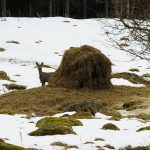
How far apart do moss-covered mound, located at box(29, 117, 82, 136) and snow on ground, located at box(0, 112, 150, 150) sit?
0.17 meters

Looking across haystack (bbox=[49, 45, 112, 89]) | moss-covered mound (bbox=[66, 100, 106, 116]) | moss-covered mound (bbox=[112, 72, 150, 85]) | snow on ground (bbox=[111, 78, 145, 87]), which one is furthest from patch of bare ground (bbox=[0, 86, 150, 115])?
moss-covered mound (bbox=[112, 72, 150, 85])

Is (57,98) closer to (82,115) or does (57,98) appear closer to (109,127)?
(82,115)

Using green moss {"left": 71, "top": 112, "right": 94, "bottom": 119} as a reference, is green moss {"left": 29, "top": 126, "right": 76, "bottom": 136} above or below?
above

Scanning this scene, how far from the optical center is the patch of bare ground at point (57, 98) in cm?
1466

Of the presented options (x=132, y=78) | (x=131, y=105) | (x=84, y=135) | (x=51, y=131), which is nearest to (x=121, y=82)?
(x=132, y=78)

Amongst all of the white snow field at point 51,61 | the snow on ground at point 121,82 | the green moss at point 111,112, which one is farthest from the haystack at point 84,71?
the green moss at point 111,112

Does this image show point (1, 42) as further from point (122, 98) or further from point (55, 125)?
point (55, 125)

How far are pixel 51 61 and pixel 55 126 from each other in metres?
23.1

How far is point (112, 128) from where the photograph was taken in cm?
1111

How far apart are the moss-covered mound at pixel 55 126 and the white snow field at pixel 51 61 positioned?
0.67 ft

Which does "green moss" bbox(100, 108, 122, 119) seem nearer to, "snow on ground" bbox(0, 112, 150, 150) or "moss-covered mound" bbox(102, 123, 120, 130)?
"snow on ground" bbox(0, 112, 150, 150)

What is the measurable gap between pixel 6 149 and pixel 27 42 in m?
32.5

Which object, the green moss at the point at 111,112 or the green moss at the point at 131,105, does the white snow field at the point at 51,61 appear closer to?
the green moss at the point at 111,112

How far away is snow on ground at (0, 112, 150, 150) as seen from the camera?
9.55m
